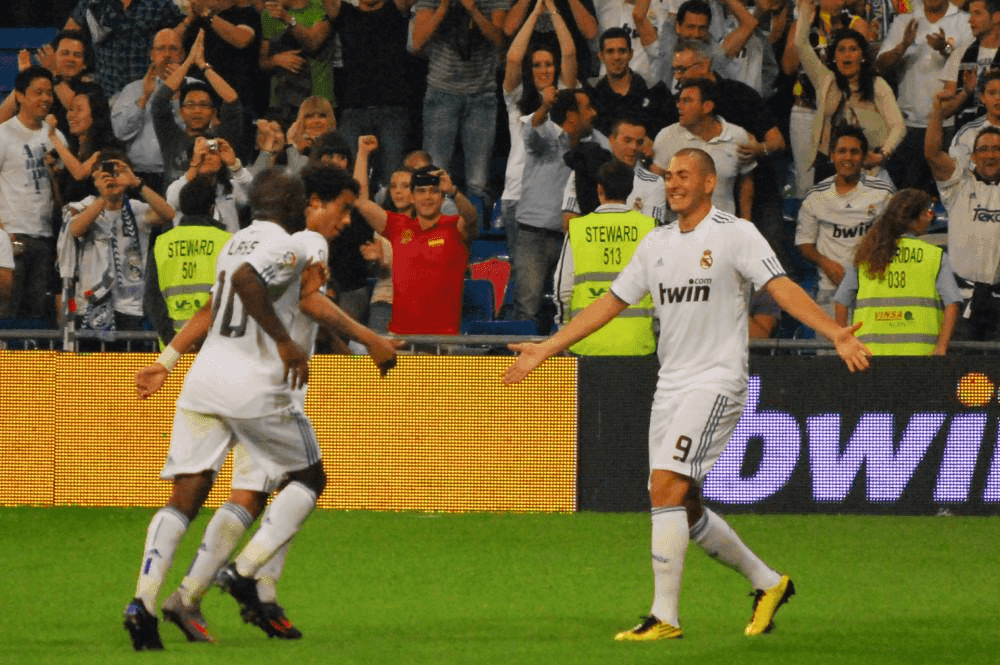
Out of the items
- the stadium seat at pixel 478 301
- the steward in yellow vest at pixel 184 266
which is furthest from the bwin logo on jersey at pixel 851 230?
the steward in yellow vest at pixel 184 266

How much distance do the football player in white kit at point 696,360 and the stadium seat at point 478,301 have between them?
21.8 ft

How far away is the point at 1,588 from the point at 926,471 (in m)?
6.31

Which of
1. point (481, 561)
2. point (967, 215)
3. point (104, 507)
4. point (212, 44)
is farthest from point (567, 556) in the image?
point (212, 44)

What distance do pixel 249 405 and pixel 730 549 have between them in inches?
89.0

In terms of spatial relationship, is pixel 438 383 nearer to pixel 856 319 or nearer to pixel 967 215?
pixel 856 319

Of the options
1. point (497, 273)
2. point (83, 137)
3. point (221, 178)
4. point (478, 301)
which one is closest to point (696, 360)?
point (221, 178)

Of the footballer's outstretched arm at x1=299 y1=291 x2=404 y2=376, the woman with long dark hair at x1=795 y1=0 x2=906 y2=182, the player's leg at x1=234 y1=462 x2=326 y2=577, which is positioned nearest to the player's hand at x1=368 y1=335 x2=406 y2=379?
the footballer's outstretched arm at x1=299 y1=291 x2=404 y2=376

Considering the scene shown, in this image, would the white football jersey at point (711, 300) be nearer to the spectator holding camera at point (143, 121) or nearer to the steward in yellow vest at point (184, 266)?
the steward in yellow vest at point (184, 266)

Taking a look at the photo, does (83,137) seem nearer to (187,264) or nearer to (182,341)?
(187,264)

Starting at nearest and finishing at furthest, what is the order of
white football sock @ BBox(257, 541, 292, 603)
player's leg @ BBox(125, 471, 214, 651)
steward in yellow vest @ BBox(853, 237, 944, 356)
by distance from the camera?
player's leg @ BBox(125, 471, 214, 651)
white football sock @ BBox(257, 541, 292, 603)
steward in yellow vest @ BBox(853, 237, 944, 356)

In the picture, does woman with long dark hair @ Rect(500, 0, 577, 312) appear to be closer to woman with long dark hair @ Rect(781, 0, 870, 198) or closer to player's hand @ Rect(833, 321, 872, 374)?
woman with long dark hair @ Rect(781, 0, 870, 198)

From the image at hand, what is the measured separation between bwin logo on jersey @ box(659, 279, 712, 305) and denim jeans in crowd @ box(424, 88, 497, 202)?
7.86m

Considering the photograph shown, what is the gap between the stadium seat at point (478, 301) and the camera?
15.1m

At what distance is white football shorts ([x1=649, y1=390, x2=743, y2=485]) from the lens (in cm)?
804
